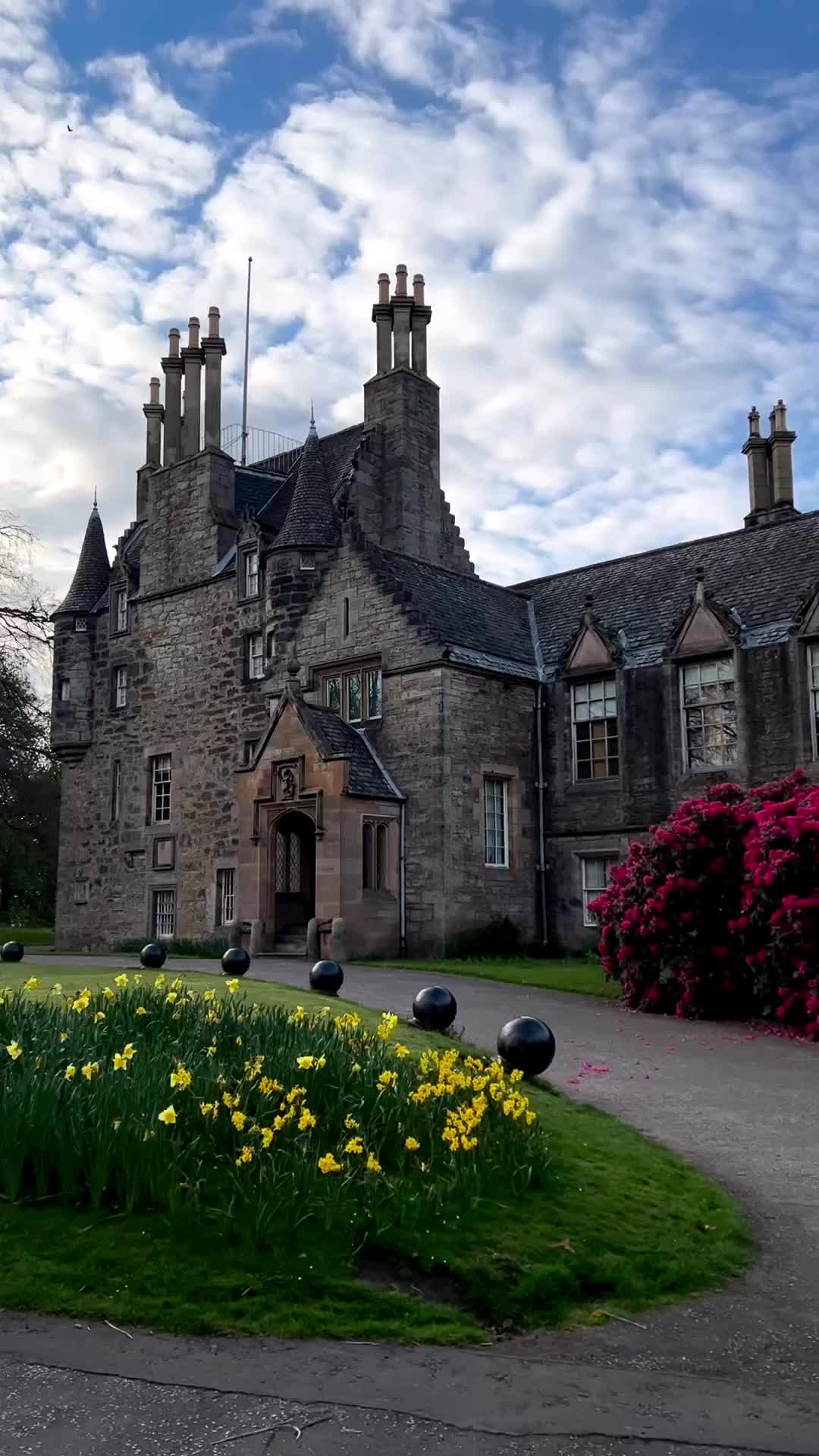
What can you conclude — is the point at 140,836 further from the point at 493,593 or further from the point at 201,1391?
the point at 201,1391

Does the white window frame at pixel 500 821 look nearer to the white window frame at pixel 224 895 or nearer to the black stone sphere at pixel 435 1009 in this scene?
the white window frame at pixel 224 895

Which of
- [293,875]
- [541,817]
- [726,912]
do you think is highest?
[541,817]

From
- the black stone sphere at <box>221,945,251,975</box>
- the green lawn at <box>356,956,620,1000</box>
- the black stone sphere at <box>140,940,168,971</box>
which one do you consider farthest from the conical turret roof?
the black stone sphere at <box>221,945,251,975</box>

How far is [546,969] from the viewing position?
23.8m

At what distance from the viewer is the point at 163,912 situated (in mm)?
35719

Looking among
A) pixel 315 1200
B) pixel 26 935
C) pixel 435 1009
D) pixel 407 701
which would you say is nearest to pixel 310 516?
pixel 407 701

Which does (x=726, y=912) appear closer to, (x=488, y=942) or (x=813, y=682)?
(x=813, y=682)

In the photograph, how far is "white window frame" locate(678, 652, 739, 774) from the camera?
86.3ft

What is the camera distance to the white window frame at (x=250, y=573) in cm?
3434

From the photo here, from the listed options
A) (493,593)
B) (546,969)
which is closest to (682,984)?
(546,969)

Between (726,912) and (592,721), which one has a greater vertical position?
(592,721)

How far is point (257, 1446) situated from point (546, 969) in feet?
64.9

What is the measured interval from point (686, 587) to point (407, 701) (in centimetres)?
706

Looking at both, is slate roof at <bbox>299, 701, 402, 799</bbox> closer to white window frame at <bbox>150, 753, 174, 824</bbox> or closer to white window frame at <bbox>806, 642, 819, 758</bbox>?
white window frame at <bbox>806, 642, 819, 758</bbox>
